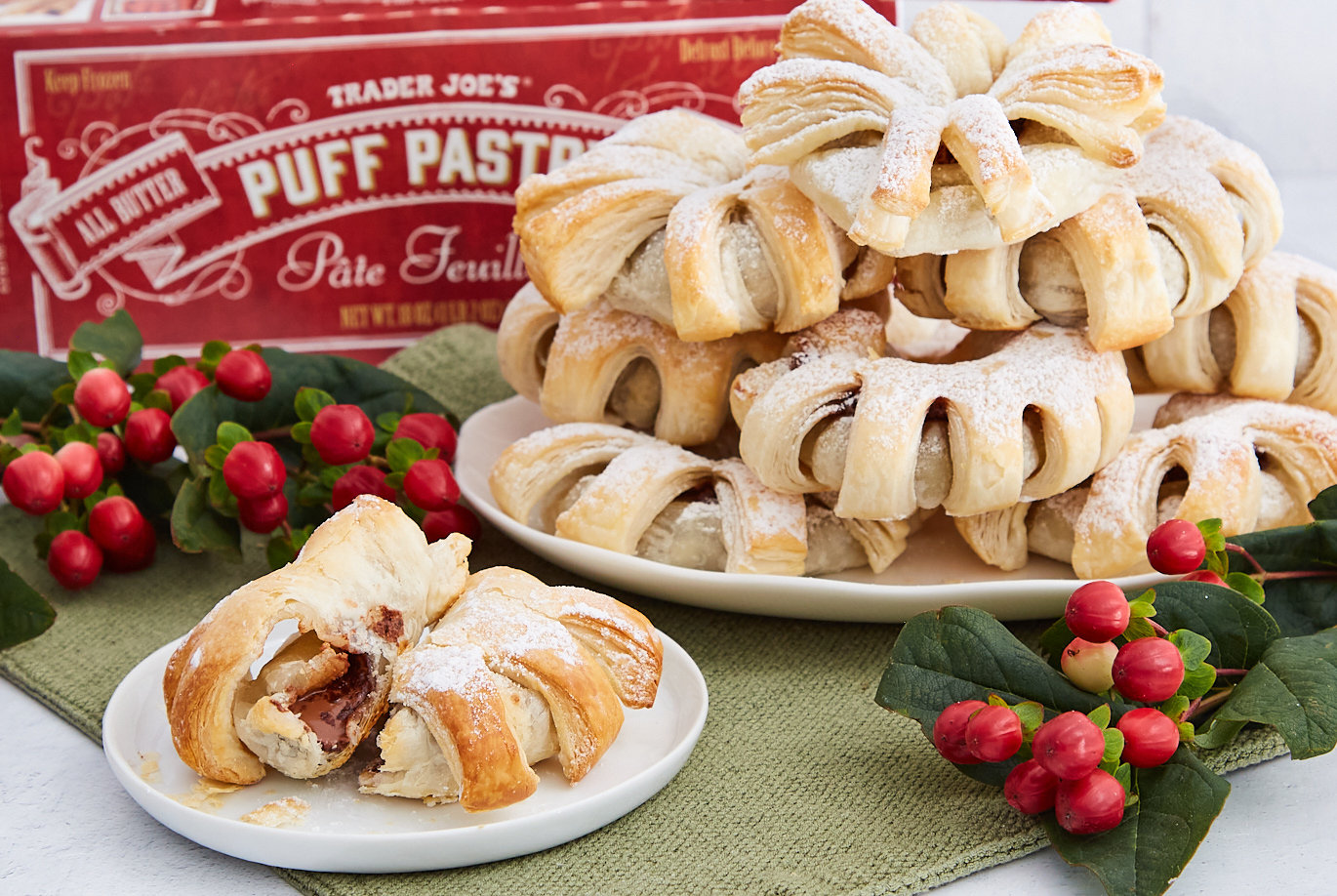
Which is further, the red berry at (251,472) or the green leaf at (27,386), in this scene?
the green leaf at (27,386)

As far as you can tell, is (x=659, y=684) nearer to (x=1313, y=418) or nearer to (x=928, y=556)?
(x=928, y=556)

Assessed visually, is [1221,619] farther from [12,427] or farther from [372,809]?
[12,427]

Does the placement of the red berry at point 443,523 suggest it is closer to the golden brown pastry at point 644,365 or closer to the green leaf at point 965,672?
the golden brown pastry at point 644,365


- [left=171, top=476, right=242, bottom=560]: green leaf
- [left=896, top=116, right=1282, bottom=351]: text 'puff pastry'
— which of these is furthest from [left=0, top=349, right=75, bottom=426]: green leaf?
[left=896, top=116, right=1282, bottom=351]: text 'puff pastry'

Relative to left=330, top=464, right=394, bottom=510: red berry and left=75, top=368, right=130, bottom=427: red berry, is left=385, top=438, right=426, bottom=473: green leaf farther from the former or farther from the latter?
left=75, top=368, right=130, bottom=427: red berry

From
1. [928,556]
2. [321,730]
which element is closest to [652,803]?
[321,730]

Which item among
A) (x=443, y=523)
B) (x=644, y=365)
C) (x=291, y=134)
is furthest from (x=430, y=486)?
(x=291, y=134)

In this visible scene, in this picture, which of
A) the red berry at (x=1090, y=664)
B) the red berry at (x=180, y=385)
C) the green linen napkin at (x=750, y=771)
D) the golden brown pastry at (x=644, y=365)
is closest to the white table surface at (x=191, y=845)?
the green linen napkin at (x=750, y=771)

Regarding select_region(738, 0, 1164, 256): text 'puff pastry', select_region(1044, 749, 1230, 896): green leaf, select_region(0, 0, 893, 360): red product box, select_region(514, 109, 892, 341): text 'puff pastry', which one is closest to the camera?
select_region(1044, 749, 1230, 896): green leaf
